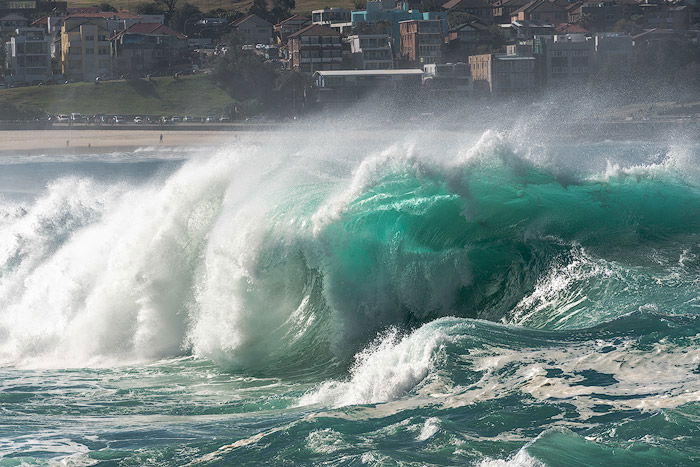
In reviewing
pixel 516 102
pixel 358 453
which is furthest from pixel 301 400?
pixel 516 102

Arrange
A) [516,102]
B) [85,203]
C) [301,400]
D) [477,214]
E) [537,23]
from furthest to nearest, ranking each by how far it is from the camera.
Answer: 1. [537,23]
2. [516,102]
3. [85,203]
4. [477,214]
5. [301,400]

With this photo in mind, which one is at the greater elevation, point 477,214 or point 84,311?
point 477,214

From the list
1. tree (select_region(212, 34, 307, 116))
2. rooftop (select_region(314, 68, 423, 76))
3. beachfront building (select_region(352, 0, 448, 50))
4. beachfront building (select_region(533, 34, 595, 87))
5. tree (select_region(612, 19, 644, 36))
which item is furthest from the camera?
tree (select_region(612, 19, 644, 36))

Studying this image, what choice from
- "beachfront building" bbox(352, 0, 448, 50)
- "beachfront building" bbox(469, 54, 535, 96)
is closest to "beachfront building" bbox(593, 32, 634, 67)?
"beachfront building" bbox(469, 54, 535, 96)

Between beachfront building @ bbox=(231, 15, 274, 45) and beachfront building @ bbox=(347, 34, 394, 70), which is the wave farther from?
beachfront building @ bbox=(231, 15, 274, 45)

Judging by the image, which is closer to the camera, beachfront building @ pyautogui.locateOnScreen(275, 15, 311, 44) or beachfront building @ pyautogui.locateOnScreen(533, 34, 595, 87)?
beachfront building @ pyautogui.locateOnScreen(533, 34, 595, 87)

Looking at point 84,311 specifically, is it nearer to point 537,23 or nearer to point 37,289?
point 37,289
